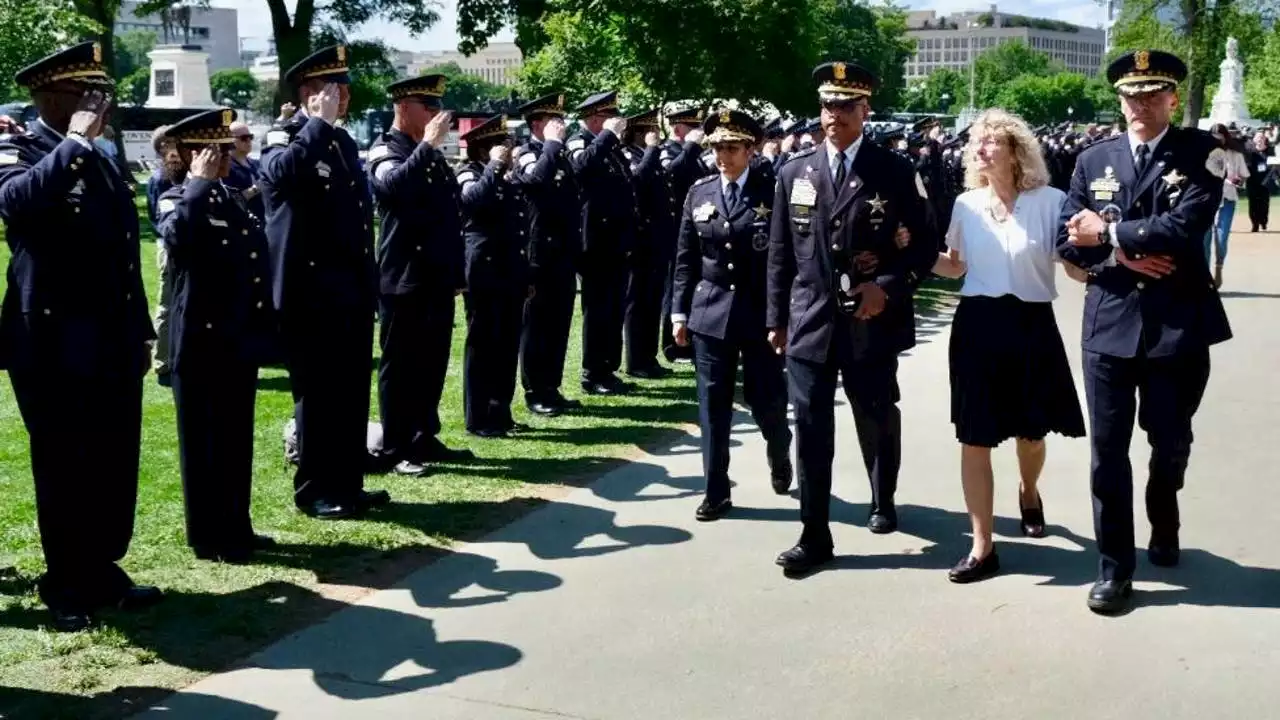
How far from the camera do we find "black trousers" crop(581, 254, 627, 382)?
11422 millimetres

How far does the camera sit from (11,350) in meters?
5.87

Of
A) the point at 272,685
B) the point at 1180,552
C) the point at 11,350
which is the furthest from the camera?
the point at 1180,552

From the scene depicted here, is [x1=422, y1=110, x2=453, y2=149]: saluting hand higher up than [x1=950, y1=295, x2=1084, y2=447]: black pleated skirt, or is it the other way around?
[x1=422, y1=110, x2=453, y2=149]: saluting hand

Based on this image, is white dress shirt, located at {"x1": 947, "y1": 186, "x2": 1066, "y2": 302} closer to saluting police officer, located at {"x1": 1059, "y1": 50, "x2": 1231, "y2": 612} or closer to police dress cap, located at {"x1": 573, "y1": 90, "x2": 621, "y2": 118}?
saluting police officer, located at {"x1": 1059, "y1": 50, "x2": 1231, "y2": 612}

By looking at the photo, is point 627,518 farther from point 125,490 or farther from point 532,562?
point 125,490

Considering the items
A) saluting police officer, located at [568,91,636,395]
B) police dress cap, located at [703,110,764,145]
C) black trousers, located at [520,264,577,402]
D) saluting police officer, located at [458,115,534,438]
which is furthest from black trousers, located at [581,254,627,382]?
police dress cap, located at [703,110,764,145]

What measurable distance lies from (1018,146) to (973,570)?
1.87 metres

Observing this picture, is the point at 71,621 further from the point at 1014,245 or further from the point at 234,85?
the point at 234,85

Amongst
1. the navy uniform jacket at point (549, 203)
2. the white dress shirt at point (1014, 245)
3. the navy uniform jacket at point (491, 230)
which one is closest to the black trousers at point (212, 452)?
the navy uniform jacket at point (491, 230)

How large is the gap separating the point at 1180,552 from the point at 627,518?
2.72 metres

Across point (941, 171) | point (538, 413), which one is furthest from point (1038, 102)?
point (538, 413)

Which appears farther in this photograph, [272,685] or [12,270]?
[12,270]

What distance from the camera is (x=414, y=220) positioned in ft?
28.1

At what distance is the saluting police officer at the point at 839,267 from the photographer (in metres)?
6.62
